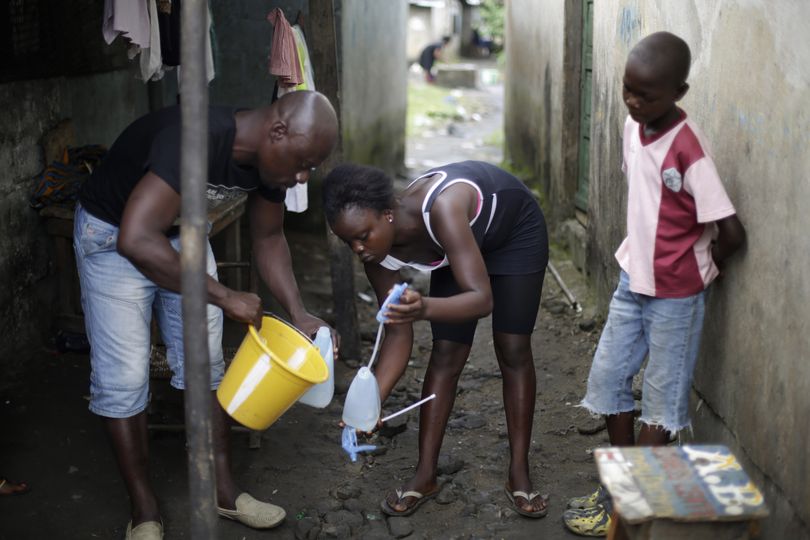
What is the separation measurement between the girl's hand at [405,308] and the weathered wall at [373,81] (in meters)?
4.48

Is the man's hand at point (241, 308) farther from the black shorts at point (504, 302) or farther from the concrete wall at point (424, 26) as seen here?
the concrete wall at point (424, 26)

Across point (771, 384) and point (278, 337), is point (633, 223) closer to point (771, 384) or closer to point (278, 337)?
point (771, 384)

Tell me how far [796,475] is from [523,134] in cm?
705

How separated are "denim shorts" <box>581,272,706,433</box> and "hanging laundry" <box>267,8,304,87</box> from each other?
2.52 m

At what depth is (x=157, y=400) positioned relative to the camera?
14.1ft

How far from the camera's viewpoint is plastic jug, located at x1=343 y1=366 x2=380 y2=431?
292 cm

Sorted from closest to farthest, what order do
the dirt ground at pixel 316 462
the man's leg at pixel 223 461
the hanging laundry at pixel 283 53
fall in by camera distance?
the man's leg at pixel 223 461 → the dirt ground at pixel 316 462 → the hanging laundry at pixel 283 53

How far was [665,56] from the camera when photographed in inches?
109

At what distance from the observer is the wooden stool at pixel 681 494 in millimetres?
2162

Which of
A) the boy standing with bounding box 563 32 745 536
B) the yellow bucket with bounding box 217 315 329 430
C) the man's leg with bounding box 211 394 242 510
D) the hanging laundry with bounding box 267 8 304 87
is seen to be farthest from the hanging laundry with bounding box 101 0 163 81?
the boy standing with bounding box 563 32 745 536

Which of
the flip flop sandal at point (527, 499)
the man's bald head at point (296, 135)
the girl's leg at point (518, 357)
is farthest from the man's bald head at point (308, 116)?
the flip flop sandal at point (527, 499)

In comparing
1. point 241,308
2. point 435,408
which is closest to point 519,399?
point 435,408

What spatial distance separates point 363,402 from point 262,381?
0.38 m

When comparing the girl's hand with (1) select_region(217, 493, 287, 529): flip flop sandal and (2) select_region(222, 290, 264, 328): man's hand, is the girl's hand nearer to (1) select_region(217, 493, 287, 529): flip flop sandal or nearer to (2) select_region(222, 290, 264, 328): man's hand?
(2) select_region(222, 290, 264, 328): man's hand
